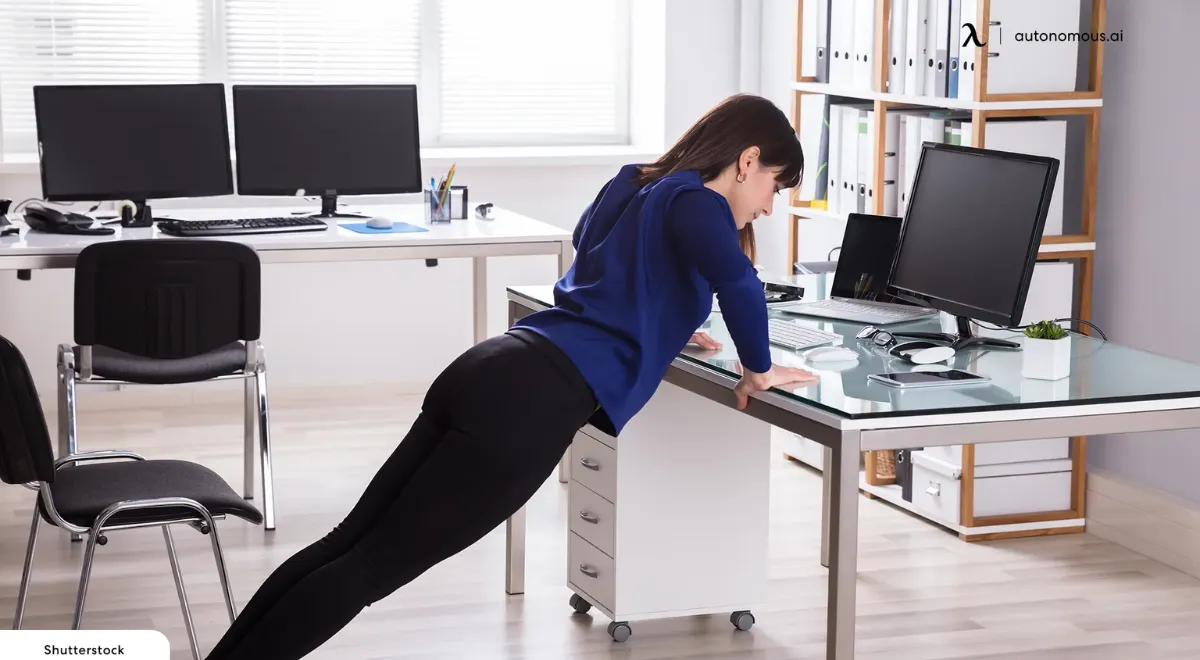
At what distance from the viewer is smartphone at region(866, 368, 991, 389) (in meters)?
2.39

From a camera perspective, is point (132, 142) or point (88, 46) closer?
point (132, 142)

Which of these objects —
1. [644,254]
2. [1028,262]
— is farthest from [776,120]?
[1028,262]

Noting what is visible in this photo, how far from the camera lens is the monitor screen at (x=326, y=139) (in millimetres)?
4426

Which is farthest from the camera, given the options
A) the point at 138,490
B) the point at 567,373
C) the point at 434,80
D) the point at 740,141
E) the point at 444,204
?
the point at 434,80

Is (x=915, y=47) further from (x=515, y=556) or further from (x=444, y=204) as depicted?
(x=515, y=556)

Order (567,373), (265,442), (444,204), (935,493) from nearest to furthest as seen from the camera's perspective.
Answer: (567,373) < (265,442) < (935,493) < (444,204)

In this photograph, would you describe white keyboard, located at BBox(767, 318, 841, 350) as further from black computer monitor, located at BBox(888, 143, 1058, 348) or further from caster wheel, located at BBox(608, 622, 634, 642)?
caster wheel, located at BBox(608, 622, 634, 642)

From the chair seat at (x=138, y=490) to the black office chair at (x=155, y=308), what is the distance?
74 centimetres

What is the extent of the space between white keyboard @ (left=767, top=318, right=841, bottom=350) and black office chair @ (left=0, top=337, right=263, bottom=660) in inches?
40.8

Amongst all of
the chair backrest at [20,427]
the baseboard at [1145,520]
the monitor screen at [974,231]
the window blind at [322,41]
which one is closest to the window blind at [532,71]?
the window blind at [322,41]

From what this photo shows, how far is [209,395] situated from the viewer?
5414 millimetres

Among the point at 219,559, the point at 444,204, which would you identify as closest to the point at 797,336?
the point at 219,559

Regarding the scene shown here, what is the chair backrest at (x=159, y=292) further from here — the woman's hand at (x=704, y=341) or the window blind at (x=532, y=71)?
the window blind at (x=532, y=71)

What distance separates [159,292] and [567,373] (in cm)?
167
